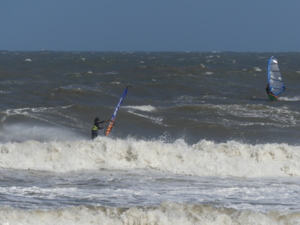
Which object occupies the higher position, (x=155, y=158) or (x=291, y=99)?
(x=291, y=99)

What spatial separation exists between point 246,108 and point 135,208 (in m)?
17.6

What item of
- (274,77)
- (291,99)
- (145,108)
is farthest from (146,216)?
(274,77)

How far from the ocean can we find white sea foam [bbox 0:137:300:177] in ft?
0.08

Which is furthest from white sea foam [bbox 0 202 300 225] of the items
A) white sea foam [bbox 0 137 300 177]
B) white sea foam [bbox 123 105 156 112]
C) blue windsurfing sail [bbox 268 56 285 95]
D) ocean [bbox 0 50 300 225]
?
blue windsurfing sail [bbox 268 56 285 95]

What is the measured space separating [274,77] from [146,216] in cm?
2331

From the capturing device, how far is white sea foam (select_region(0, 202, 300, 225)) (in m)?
8.84

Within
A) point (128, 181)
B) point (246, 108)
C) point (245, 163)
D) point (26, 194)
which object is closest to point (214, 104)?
point (246, 108)

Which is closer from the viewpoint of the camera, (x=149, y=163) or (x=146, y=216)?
(x=146, y=216)

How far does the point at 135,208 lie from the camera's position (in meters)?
9.21

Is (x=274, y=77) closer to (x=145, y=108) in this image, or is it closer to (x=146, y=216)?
(x=145, y=108)

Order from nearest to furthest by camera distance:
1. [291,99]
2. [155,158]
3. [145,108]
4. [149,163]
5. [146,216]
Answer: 1. [146,216]
2. [149,163]
3. [155,158]
4. [145,108]
5. [291,99]

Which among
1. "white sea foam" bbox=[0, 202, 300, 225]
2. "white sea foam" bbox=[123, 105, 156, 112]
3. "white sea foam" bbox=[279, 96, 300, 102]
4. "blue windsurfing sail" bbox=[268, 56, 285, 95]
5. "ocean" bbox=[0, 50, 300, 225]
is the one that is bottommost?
"white sea foam" bbox=[0, 202, 300, 225]

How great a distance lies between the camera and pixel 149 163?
13.6 meters

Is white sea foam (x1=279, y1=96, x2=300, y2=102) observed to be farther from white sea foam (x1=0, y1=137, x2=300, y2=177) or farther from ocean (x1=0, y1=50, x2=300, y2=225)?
white sea foam (x1=0, y1=137, x2=300, y2=177)
